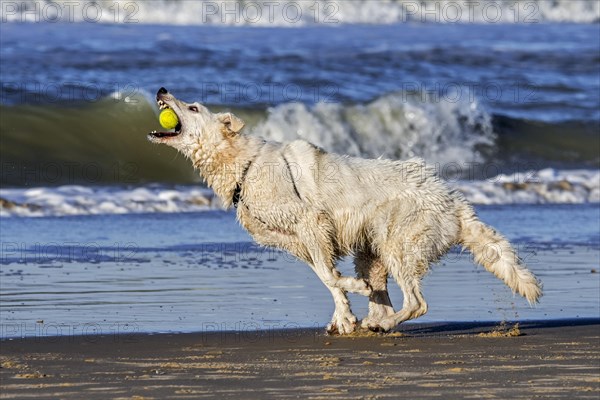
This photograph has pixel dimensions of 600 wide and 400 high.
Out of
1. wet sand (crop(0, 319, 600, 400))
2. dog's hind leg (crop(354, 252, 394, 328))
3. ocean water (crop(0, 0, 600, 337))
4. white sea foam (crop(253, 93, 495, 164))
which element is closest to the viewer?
wet sand (crop(0, 319, 600, 400))

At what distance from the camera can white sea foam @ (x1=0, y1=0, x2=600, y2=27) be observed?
110ft

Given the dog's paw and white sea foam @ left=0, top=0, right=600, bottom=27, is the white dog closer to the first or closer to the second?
the dog's paw

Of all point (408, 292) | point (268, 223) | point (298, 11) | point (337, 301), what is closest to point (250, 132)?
point (268, 223)

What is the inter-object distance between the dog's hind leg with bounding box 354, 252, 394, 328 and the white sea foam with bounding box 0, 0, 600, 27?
2402 centimetres

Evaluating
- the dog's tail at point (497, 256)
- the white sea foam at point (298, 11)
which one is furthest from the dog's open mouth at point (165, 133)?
the white sea foam at point (298, 11)

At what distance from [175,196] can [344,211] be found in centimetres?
713

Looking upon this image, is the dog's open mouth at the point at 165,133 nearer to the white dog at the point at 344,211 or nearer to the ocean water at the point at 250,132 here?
the white dog at the point at 344,211

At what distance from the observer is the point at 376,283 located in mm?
8773

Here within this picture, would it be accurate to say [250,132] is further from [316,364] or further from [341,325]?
[316,364]

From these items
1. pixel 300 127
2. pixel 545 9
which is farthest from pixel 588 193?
pixel 545 9

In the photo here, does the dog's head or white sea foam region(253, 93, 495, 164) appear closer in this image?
the dog's head

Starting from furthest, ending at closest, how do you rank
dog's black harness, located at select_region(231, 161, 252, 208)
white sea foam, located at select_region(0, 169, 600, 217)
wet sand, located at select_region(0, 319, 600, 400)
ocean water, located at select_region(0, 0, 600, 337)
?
white sea foam, located at select_region(0, 169, 600, 217)
ocean water, located at select_region(0, 0, 600, 337)
dog's black harness, located at select_region(231, 161, 252, 208)
wet sand, located at select_region(0, 319, 600, 400)

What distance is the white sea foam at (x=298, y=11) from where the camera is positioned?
3347cm

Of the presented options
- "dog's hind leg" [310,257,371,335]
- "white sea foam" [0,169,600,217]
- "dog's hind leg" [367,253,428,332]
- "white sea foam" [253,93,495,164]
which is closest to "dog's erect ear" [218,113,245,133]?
"dog's hind leg" [310,257,371,335]
